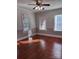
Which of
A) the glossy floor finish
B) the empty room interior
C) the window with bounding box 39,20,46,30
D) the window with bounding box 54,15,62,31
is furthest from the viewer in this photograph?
the window with bounding box 39,20,46,30

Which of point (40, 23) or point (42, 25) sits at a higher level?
point (40, 23)

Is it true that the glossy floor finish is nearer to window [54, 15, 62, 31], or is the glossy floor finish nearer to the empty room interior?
the empty room interior

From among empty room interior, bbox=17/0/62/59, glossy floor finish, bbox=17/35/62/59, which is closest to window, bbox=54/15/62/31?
empty room interior, bbox=17/0/62/59

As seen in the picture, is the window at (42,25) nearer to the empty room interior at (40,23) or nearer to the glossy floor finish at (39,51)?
the empty room interior at (40,23)

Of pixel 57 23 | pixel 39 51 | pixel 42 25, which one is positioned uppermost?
pixel 57 23

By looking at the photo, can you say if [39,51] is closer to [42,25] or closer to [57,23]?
[57,23]

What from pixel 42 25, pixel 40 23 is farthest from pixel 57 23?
pixel 40 23

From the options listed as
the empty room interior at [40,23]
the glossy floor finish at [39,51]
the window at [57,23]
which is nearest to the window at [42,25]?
the empty room interior at [40,23]

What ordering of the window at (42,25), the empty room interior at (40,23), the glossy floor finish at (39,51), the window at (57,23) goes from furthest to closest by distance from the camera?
the window at (42,25) → the window at (57,23) → the empty room interior at (40,23) → the glossy floor finish at (39,51)

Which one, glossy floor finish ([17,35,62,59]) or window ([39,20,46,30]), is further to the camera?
window ([39,20,46,30])
